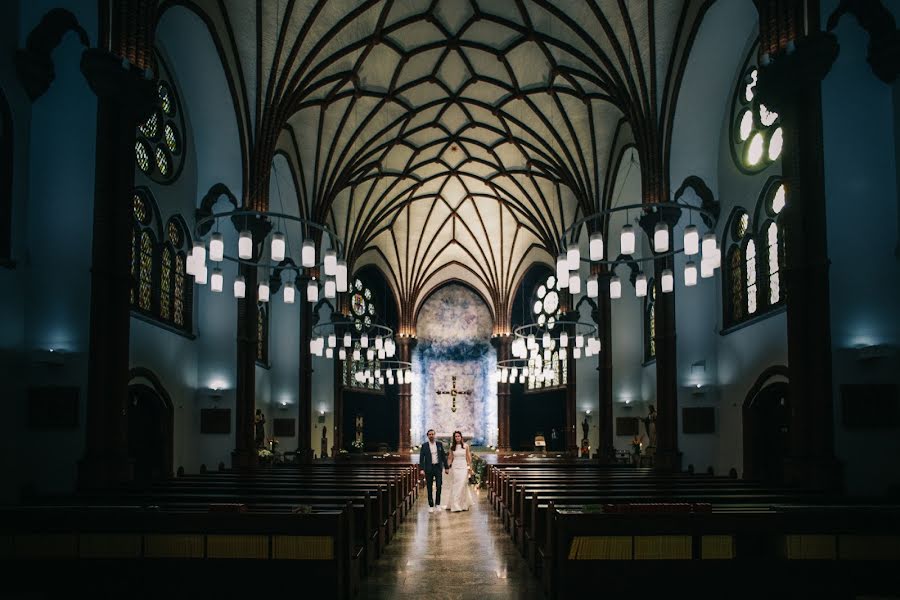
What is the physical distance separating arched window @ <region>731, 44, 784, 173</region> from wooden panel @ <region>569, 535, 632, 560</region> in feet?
42.9

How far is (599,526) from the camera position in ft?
28.5

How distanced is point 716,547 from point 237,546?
5431mm

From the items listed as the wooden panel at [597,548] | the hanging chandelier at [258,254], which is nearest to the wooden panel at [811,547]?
the wooden panel at [597,548]

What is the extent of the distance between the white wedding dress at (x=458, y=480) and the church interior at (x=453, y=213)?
132mm

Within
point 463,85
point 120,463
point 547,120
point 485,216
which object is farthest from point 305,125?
point 120,463

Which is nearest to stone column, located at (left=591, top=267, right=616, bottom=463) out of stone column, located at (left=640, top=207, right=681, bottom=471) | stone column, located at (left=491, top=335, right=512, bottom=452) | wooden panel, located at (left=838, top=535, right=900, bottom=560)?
stone column, located at (left=640, top=207, right=681, bottom=471)

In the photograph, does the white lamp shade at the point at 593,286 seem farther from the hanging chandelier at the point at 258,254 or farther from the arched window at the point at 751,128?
the hanging chandelier at the point at 258,254

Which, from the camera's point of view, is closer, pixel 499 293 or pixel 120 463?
pixel 120 463

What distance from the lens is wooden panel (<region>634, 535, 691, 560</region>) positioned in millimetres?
8672

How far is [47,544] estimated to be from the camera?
28.2 feet

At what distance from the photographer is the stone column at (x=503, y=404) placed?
44719 mm

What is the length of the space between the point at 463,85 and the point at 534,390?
67.6 feet

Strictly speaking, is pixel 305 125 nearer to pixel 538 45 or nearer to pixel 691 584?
pixel 538 45

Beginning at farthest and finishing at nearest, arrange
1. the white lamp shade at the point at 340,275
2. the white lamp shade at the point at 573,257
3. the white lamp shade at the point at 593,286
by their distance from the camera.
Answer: the white lamp shade at the point at 593,286, the white lamp shade at the point at 340,275, the white lamp shade at the point at 573,257
